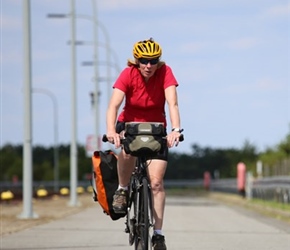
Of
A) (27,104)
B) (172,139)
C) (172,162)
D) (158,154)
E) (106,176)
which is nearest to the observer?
(172,139)

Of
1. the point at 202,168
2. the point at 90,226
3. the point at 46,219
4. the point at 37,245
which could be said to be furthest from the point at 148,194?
the point at 202,168

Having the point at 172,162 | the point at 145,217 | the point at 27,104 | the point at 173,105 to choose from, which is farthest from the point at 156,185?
the point at 172,162

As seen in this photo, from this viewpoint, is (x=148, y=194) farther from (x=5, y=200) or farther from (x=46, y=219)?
Answer: (x=5, y=200)

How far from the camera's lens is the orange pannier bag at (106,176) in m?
12.1

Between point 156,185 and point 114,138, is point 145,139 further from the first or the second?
point 156,185

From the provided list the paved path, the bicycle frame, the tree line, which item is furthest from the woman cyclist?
the tree line

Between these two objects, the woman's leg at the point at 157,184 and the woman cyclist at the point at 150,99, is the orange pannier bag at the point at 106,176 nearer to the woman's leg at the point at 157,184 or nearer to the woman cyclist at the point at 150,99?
the woman cyclist at the point at 150,99

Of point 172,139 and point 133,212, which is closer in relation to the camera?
point 172,139

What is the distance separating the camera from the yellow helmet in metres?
10.9

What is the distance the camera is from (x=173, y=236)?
1664 centimetres

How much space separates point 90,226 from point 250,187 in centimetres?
2334

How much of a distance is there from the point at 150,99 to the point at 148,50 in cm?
52

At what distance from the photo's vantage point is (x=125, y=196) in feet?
38.3

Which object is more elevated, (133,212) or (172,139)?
(172,139)
